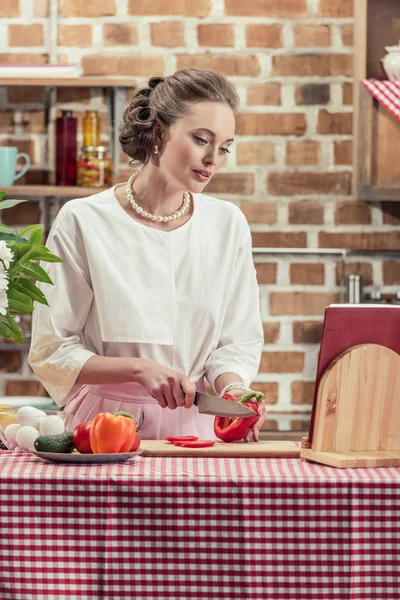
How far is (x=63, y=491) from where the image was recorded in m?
1.51

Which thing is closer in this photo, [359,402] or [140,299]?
[359,402]

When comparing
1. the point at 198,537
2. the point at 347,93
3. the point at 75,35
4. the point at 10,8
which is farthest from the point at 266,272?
the point at 198,537

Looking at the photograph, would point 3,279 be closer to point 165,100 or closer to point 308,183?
point 165,100

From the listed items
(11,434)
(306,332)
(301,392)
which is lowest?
(301,392)

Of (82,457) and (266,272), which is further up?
(266,272)

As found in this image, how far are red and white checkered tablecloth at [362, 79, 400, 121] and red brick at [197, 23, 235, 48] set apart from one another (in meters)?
0.52

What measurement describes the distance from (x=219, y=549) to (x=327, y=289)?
2102 mm

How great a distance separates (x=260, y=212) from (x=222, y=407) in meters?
1.80

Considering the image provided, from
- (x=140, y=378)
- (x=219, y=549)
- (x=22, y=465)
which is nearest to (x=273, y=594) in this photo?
(x=219, y=549)

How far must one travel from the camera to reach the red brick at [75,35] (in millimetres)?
3436

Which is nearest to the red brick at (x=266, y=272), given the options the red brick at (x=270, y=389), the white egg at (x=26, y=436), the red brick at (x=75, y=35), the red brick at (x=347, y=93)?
the red brick at (x=270, y=389)

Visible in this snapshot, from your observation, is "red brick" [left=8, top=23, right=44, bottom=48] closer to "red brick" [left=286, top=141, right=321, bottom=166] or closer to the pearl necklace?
"red brick" [left=286, top=141, right=321, bottom=166]

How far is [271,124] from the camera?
3.46 metres

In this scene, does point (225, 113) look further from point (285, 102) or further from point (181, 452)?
point (285, 102)
